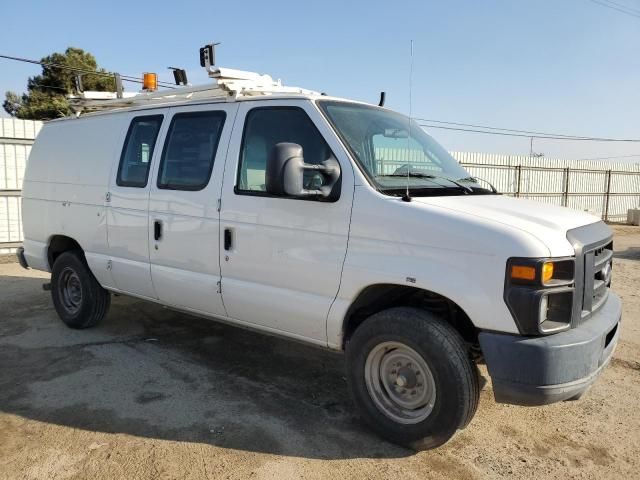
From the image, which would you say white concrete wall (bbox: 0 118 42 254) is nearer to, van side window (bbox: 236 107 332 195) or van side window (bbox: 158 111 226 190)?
van side window (bbox: 158 111 226 190)

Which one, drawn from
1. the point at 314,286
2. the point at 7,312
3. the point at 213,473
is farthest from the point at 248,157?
the point at 7,312

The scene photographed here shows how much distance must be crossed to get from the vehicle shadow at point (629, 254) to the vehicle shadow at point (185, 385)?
382 inches

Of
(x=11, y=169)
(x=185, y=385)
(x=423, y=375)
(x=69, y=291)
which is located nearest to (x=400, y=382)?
(x=423, y=375)

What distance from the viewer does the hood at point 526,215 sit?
2.94 m

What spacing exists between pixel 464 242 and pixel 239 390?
2.29m

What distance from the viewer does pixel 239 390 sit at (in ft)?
13.9

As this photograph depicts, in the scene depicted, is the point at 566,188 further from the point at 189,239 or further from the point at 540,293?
the point at 540,293

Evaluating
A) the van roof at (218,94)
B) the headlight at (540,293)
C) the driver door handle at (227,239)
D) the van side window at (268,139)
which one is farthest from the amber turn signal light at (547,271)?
the driver door handle at (227,239)

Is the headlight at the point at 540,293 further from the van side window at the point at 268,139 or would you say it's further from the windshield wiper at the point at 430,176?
the van side window at the point at 268,139

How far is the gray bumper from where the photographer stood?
2.84 m

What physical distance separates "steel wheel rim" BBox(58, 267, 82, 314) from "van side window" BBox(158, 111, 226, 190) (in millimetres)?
2051

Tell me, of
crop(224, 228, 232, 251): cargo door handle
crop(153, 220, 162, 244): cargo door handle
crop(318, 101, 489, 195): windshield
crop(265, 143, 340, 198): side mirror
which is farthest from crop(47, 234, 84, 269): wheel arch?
crop(318, 101, 489, 195): windshield

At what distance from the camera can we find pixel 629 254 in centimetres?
1239

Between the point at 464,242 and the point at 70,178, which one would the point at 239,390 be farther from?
the point at 70,178
